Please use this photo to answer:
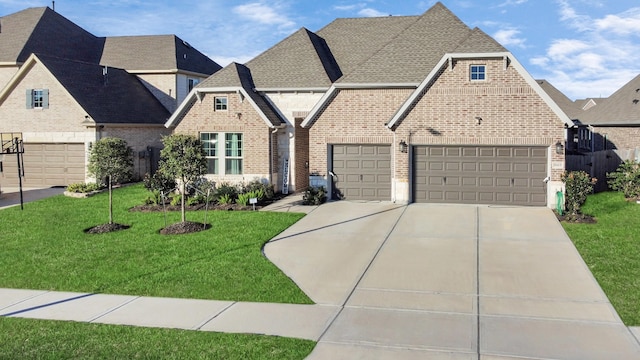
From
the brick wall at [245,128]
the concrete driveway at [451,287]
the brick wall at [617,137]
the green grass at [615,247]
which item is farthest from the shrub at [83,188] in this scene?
the brick wall at [617,137]

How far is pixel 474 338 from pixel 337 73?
59.8ft

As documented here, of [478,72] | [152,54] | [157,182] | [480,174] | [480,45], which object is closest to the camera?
[157,182]

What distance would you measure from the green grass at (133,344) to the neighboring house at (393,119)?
42.8 feet

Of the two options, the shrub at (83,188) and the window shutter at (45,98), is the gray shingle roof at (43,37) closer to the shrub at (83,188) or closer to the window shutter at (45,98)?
the window shutter at (45,98)

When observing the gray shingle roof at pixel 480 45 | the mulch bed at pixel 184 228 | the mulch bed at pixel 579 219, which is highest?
the gray shingle roof at pixel 480 45

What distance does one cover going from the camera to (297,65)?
962 inches

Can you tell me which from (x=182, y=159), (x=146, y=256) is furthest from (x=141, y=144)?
(x=146, y=256)

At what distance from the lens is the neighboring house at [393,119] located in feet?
62.7

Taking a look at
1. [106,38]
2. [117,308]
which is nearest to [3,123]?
[106,38]

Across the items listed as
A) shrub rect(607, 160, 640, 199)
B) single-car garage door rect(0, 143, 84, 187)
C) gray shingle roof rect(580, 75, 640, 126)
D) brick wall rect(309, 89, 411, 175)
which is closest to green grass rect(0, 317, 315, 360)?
brick wall rect(309, 89, 411, 175)

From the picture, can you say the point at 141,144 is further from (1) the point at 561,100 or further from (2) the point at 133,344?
(1) the point at 561,100

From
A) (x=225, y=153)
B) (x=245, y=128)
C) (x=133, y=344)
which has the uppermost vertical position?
(x=245, y=128)

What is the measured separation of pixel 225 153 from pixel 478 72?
10.5 metres

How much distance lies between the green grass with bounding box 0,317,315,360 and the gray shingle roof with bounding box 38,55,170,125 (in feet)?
62.2
